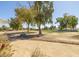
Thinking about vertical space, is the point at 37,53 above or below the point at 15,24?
below

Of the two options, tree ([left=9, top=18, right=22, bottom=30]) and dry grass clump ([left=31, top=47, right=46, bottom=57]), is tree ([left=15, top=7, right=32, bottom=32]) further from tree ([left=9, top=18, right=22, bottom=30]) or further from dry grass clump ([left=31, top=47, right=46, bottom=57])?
dry grass clump ([left=31, top=47, right=46, bottom=57])

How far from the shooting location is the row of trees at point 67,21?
223 centimetres

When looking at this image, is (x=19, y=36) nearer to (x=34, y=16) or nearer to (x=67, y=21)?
(x=34, y=16)

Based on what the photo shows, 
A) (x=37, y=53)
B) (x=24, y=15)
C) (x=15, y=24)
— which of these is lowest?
(x=37, y=53)

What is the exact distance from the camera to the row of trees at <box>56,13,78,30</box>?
2230 mm

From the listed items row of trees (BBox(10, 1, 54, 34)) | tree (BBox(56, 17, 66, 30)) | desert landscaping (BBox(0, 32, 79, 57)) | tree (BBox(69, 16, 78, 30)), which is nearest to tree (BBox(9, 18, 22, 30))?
row of trees (BBox(10, 1, 54, 34))

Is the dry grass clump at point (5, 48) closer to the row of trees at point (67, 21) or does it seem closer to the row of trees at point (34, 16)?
the row of trees at point (34, 16)

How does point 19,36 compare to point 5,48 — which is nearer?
point 5,48

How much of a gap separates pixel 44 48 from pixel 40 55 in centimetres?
10

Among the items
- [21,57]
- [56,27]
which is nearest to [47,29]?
[56,27]

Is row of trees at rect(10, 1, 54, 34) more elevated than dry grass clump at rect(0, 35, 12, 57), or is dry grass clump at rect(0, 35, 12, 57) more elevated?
row of trees at rect(10, 1, 54, 34)

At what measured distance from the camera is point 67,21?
224cm

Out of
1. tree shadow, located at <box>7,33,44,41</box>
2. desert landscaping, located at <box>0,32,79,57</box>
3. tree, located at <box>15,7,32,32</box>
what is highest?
tree, located at <box>15,7,32,32</box>

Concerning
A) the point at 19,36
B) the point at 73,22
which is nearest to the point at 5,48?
the point at 19,36
